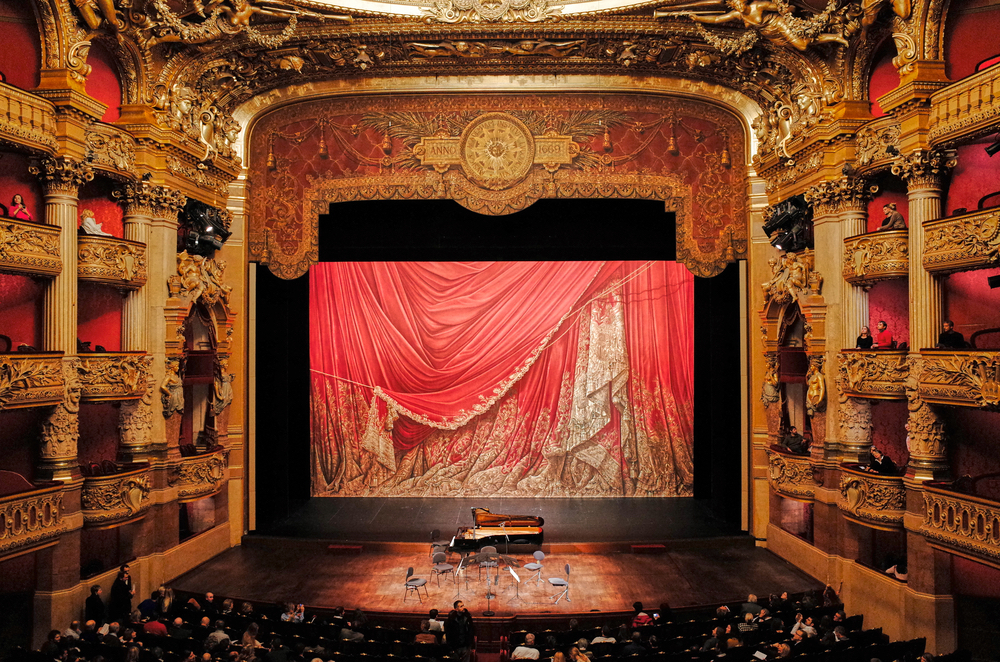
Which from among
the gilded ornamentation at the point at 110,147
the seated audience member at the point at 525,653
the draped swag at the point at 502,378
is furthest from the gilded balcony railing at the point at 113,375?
the seated audience member at the point at 525,653

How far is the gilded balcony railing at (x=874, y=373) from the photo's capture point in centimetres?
974

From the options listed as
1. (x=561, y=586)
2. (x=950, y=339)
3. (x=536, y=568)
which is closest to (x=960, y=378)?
(x=950, y=339)

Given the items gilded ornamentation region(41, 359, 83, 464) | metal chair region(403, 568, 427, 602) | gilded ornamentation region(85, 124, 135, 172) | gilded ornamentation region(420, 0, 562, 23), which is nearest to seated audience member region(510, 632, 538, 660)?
metal chair region(403, 568, 427, 602)

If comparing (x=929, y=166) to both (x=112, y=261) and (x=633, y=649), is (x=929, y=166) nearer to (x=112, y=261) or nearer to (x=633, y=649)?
(x=633, y=649)

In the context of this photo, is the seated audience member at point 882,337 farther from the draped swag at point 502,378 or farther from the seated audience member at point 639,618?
the draped swag at point 502,378

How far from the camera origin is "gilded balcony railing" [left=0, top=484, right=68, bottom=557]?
8641 millimetres

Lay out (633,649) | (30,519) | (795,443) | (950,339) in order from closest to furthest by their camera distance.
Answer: (633,649)
(950,339)
(30,519)
(795,443)

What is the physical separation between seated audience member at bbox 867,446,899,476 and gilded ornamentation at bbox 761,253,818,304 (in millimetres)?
2915

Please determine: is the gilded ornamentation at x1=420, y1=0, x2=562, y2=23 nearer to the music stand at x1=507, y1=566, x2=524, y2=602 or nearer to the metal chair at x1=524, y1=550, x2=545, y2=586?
the metal chair at x1=524, y1=550, x2=545, y2=586

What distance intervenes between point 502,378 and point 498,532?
5.20 meters

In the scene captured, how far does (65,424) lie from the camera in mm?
9773

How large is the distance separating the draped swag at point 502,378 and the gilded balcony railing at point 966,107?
26.0ft

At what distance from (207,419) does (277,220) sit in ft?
14.1

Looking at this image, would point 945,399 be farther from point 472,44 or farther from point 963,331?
point 472,44
